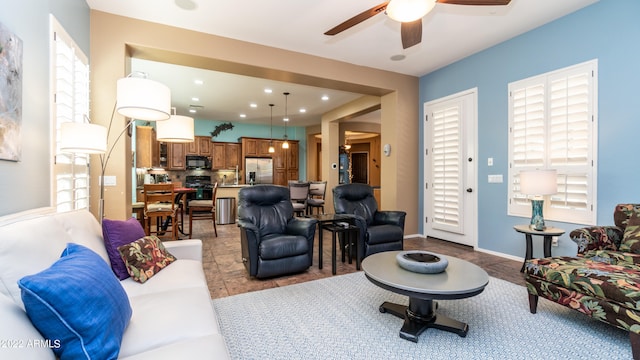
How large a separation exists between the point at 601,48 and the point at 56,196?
18.1ft

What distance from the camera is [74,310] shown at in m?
0.98

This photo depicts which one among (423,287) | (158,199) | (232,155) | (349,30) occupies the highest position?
(349,30)

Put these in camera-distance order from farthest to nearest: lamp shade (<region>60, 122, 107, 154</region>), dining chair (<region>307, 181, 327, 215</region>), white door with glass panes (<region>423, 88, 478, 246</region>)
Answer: dining chair (<region>307, 181, 327, 215</region>) → white door with glass panes (<region>423, 88, 478, 246</region>) → lamp shade (<region>60, 122, 107, 154</region>)

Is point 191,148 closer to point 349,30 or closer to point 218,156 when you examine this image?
point 218,156

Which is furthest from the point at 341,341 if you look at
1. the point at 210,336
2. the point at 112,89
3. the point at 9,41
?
the point at 112,89

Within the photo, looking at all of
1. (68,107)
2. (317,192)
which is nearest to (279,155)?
(317,192)

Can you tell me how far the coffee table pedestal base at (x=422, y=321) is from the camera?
201 centimetres

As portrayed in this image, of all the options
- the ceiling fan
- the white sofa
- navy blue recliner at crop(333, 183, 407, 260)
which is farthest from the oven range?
the ceiling fan

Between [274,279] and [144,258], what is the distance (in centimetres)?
148

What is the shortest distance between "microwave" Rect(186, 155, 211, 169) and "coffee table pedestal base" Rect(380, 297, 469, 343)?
8.00 meters

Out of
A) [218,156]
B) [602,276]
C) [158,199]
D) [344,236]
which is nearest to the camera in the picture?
[602,276]

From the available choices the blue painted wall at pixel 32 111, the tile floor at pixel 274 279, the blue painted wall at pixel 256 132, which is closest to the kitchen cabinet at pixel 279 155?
the blue painted wall at pixel 256 132

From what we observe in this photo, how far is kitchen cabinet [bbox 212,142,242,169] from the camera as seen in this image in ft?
30.0

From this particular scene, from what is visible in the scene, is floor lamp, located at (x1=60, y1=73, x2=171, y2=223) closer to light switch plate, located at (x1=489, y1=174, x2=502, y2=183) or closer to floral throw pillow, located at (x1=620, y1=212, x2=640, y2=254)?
floral throw pillow, located at (x1=620, y1=212, x2=640, y2=254)
